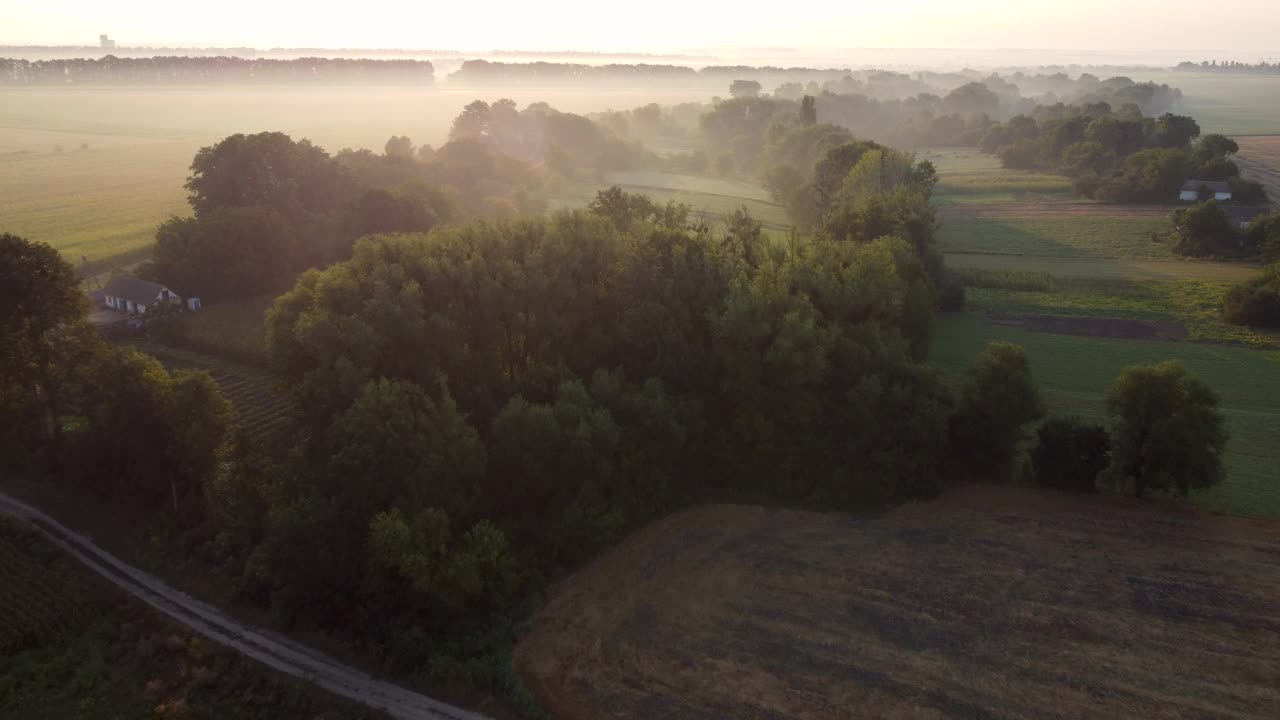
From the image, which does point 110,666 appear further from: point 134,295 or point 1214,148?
point 1214,148

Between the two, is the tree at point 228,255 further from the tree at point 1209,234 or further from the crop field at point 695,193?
the tree at point 1209,234

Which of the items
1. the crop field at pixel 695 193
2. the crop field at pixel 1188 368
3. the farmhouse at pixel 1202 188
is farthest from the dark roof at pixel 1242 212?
the crop field at pixel 695 193

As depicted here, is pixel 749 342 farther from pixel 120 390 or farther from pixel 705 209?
pixel 705 209

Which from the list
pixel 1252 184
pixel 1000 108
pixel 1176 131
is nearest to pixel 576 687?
pixel 1252 184

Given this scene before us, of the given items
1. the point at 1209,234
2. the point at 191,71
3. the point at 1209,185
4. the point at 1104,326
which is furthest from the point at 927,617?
the point at 191,71

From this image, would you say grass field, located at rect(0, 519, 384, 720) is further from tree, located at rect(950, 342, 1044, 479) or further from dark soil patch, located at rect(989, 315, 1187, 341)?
dark soil patch, located at rect(989, 315, 1187, 341)
